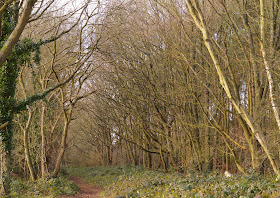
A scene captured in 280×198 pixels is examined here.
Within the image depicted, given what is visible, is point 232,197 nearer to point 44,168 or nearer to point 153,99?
point 153,99

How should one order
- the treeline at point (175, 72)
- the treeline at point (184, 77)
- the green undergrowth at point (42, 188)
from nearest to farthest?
1. the treeline at point (175, 72)
2. the treeline at point (184, 77)
3. the green undergrowth at point (42, 188)

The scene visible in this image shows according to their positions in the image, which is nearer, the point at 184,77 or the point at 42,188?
the point at 184,77

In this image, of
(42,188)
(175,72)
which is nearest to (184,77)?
(175,72)

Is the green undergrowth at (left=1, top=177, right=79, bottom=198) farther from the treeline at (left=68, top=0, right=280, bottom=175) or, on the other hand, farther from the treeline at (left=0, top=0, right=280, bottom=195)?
the treeline at (left=68, top=0, right=280, bottom=175)

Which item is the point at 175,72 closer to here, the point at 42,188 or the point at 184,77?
the point at 184,77

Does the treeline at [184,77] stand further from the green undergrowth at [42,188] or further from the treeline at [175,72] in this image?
the green undergrowth at [42,188]

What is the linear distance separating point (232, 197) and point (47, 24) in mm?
12262

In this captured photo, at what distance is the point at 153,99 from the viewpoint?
41.4ft

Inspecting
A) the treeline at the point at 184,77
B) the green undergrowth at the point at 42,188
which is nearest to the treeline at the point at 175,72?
the treeline at the point at 184,77

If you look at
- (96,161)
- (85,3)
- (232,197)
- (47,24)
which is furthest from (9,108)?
(96,161)

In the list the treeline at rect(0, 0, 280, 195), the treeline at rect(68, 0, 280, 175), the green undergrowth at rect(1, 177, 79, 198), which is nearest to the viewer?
the treeline at rect(0, 0, 280, 195)

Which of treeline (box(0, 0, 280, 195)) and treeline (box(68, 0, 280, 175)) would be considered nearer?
treeline (box(0, 0, 280, 195))

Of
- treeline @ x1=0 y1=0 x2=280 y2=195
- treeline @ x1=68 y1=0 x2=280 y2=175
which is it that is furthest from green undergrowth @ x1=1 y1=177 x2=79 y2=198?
treeline @ x1=68 y1=0 x2=280 y2=175

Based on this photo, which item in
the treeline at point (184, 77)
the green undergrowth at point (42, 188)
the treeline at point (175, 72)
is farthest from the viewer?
the green undergrowth at point (42, 188)
